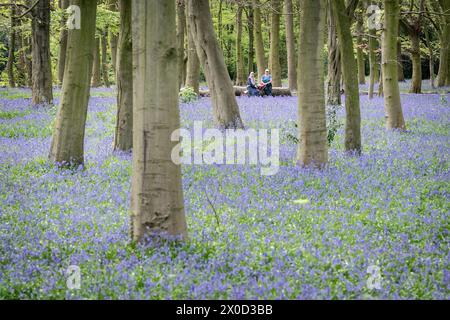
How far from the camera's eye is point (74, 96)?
1057cm

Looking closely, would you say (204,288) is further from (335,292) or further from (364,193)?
(364,193)

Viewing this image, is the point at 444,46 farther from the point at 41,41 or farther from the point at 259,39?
the point at 41,41

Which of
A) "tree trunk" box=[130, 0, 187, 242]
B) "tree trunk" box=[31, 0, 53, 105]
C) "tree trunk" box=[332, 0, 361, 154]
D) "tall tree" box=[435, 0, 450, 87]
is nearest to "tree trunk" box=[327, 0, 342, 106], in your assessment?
"tree trunk" box=[332, 0, 361, 154]

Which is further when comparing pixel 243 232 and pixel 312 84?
pixel 312 84

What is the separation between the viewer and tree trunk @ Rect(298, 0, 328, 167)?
10.3 meters

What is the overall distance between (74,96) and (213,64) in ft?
16.7

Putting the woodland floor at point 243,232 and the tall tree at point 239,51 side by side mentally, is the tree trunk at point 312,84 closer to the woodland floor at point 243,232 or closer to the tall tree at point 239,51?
the woodland floor at point 243,232

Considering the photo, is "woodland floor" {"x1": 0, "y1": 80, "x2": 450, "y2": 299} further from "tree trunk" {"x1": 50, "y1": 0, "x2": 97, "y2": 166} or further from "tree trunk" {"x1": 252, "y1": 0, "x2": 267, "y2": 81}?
"tree trunk" {"x1": 252, "y1": 0, "x2": 267, "y2": 81}

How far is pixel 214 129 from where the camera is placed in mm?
15000

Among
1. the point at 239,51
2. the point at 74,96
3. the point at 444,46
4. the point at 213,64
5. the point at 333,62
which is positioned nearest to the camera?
the point at 74,96

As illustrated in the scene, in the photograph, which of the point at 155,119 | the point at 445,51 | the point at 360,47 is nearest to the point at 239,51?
the point at 360,47

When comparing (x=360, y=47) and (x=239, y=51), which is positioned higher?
(x=239, y=51)

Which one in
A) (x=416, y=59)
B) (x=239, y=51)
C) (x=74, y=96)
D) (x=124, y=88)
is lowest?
(x=74, y=96)
